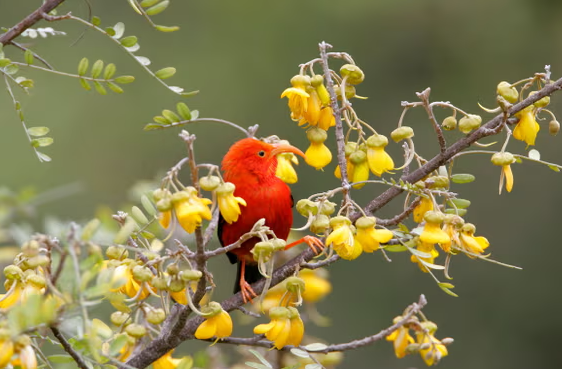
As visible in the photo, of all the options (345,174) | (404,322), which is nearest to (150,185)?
(345,174)

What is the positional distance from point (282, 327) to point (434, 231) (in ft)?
1.31

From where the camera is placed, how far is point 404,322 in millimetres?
1830

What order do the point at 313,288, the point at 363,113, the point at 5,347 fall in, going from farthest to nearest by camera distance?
the point at 363,113
the point at 313,288
the point at 5,347

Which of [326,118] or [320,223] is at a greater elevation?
[326,118]

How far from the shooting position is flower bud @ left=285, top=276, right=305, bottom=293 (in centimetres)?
184

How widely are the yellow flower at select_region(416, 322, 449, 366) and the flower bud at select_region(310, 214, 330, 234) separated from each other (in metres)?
0.38

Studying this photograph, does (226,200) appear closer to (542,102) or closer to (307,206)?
(307,206)

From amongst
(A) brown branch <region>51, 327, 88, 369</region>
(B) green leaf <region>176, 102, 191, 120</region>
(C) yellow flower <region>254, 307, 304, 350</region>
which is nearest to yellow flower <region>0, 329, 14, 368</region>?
(A) brown branch <region>51, 327, 88, 369</region>

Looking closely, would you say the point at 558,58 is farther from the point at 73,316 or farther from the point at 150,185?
the point at 73,316

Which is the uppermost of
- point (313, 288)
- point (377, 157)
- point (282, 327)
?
point (377, 157)

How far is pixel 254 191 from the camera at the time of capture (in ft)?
9.30

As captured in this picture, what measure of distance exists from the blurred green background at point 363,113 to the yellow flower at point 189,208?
205 inches

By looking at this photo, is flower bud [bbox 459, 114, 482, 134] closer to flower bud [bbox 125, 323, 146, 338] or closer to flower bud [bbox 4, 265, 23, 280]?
flower bud [bbox 125, 323, 146, 338]

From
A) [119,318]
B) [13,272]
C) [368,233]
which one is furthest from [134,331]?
[368,233]
